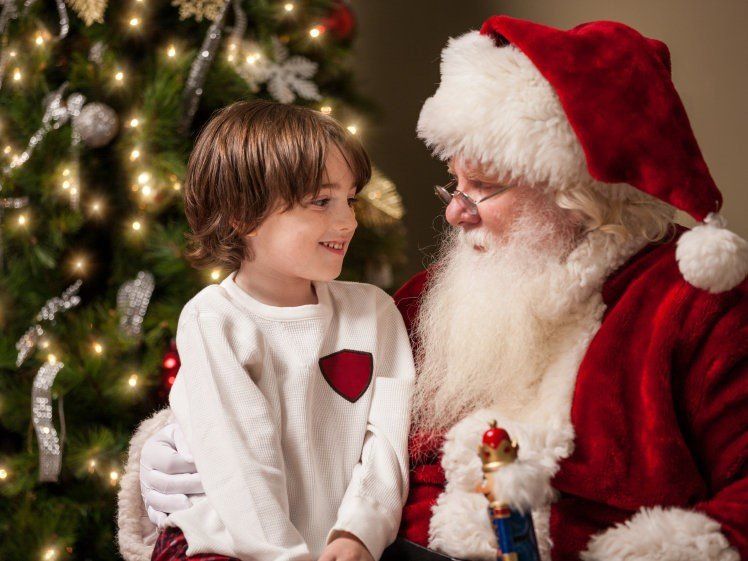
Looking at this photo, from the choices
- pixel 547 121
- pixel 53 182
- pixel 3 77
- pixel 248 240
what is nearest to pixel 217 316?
pixel 248 240

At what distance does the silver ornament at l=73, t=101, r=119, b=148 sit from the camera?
7.95 feet

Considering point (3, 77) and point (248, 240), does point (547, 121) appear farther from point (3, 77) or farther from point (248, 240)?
point (3, 77)

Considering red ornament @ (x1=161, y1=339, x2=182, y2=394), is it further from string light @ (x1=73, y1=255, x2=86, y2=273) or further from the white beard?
the white beard

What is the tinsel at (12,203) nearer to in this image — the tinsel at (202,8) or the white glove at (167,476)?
the tinsel at (202,8)

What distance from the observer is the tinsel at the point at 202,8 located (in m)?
2.47

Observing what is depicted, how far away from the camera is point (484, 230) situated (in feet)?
5.23

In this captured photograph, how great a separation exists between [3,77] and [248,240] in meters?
1.32

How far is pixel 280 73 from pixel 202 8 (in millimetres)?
302

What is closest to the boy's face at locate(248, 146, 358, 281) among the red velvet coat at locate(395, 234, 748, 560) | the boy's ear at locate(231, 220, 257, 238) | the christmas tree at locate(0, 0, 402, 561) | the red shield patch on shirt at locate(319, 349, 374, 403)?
the boy's ear at locate(231, 220, 257, 238)

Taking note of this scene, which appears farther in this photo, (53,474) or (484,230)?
(53,474)

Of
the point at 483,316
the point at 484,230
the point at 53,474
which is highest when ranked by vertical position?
the point at 484,230

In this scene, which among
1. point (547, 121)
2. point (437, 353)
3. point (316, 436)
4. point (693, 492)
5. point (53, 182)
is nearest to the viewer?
point (693, 492)

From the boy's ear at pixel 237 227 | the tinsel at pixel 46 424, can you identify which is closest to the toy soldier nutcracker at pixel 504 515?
the boy's ear at pixel 237 227

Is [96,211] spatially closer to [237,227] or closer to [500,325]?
[237,227]
